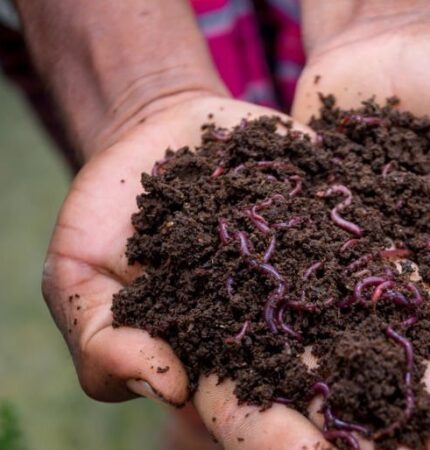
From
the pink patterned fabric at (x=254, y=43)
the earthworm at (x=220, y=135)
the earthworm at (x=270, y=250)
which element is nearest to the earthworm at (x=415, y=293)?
the earthworm at (x=270, y=250)

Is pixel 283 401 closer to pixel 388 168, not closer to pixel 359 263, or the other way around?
pixel 359 263

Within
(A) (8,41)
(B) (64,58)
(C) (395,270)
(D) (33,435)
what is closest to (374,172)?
(C) (395,270)

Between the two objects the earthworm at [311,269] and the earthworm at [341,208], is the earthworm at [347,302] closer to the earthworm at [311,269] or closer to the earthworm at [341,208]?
the earthworm at [311,269]

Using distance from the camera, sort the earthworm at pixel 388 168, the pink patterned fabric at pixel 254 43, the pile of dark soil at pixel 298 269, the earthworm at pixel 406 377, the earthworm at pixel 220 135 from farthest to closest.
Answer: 1. the pink patterned fabric at pixel 254 43
2. the earthworm at pixel 220 135
3. the earthworm at pixel 388 168
4. the pile of dark soil at pixel 298 269
5. the earthworm at pixel 406 377

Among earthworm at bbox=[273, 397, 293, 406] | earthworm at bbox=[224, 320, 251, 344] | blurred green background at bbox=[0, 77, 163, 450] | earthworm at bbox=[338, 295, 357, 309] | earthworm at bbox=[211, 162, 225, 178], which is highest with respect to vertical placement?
earthworm at bbox=[211, 162, 225, 178]

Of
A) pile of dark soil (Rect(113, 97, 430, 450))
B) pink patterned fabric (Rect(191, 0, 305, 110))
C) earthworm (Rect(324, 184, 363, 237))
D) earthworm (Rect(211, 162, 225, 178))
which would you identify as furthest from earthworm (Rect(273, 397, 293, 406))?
pink patterned fabric (Rect(191, 0, 305, 110))

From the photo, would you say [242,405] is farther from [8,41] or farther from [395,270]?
[8,41]

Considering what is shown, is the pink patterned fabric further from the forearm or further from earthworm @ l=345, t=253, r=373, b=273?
earthworm @ l=345, t=253, r=373, b=273
